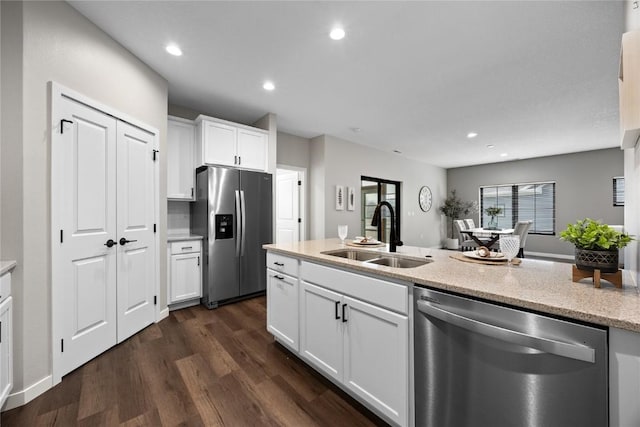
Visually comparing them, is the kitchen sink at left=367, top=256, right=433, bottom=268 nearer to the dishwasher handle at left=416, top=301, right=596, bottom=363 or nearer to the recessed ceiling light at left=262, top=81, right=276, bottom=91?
the dishwasher handle at left=416, top=301, right=596, bottom=363

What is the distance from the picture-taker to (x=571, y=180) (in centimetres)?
638

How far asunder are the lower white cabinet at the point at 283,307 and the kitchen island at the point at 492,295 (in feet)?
0.05

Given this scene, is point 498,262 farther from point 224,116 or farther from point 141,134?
point 224,116

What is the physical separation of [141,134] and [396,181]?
18.5 feet

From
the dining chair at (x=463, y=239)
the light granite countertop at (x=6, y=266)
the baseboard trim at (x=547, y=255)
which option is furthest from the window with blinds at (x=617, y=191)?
the light granite countertop at (x=6, y=266)

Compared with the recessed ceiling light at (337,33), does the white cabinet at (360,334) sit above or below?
below

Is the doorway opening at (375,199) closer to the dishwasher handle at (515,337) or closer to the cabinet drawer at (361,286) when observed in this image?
the cabinet drawer at (361,286)

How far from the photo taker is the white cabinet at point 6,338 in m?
1.43

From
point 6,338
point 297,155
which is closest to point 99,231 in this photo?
point 6,338

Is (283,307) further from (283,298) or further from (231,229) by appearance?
(231,229)

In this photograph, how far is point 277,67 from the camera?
2.71 m

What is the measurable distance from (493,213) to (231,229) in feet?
23.0

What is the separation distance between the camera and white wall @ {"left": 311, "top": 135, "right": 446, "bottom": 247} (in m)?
5.02

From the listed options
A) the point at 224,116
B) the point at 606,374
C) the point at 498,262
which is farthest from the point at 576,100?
the point at 224,116
